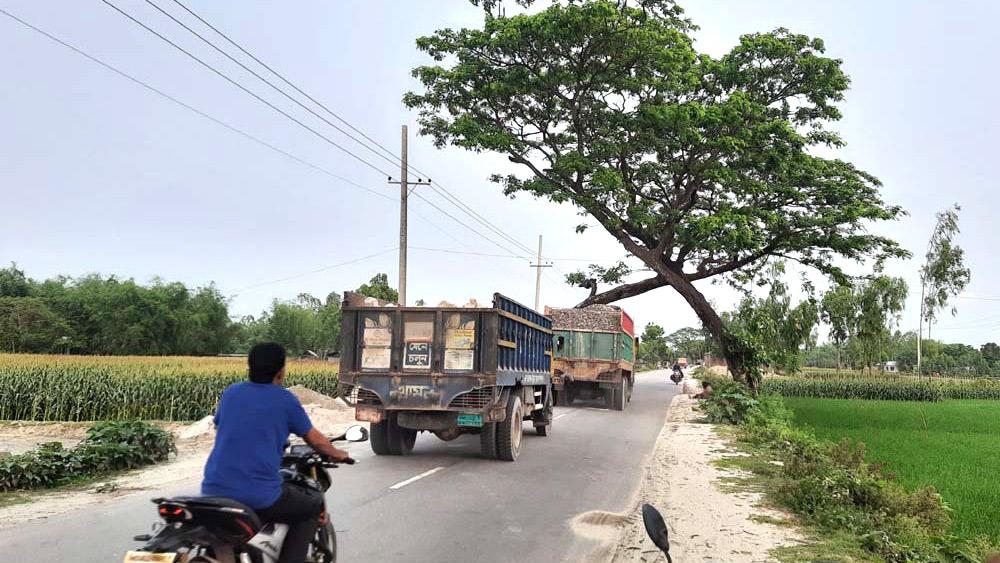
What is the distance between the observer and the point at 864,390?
139ft

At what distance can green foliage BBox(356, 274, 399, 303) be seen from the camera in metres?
62.6

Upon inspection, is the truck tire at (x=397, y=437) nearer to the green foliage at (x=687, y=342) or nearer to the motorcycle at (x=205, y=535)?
the motorcycle at (x=205, y=535)

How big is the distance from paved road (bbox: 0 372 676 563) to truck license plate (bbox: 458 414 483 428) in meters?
0.68

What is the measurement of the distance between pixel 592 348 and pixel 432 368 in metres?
12.1

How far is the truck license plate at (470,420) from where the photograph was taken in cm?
1013

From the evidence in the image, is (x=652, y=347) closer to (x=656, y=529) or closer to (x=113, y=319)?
(x=113, y=319)

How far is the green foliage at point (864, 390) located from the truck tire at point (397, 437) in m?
33.9

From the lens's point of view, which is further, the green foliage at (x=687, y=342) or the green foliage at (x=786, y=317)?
the green foliage at (x=687, y=342)

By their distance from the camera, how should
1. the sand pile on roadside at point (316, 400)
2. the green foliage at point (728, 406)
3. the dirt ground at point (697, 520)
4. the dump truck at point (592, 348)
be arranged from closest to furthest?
1. the dirt ground at point (697, 520)
2. the green foliage at point (728, 406)
3. the sand pile on roadside at point (316, 400)
4. the dump truck at point (592, 348)

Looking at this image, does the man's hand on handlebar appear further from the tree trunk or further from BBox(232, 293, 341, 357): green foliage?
BBox(232, 293, 341, 357): green foliage

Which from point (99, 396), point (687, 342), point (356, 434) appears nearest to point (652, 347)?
point (687, 342)

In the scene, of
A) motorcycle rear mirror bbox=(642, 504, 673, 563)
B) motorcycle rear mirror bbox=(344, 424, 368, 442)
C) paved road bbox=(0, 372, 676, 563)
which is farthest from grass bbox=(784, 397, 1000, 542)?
motorcycle rear mirror bbox=(642, 504, 673, 563)

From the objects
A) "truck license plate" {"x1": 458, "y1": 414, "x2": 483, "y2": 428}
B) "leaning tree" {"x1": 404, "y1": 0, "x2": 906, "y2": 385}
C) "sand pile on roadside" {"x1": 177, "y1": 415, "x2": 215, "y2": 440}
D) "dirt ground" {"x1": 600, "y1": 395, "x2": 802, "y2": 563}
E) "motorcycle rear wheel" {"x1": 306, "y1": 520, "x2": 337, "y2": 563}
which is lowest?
"sand pile on roadside" {"x1": 177, "y1": 415, "x2": 215, "y2": 440}

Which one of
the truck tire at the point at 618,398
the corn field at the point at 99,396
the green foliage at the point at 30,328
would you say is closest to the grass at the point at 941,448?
the truck tire at the point at 618,398
